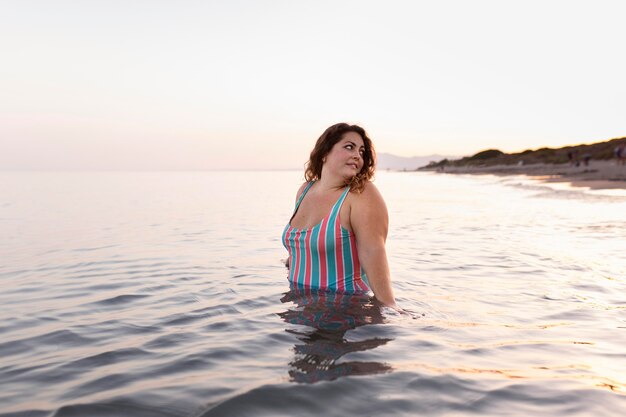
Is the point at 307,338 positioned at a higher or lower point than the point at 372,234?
lower

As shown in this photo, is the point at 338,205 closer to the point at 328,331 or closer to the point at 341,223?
the point at 341,223

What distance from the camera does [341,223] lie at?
5.08 metres

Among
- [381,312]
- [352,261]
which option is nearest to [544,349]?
[381,312]

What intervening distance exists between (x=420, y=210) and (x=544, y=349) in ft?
58.1

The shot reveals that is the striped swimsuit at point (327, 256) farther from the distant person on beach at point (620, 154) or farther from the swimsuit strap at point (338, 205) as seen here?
the distant person on beach at point (620, 154)

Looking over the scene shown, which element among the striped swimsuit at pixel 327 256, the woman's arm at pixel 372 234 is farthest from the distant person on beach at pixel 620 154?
the woman's arm at pixel 372 234

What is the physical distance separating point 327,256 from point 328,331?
1.02 metres

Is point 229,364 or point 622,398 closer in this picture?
point 622,398

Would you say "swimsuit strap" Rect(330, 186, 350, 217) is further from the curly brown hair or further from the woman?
the curly brown hair

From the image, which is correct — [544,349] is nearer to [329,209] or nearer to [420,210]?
[329,209]

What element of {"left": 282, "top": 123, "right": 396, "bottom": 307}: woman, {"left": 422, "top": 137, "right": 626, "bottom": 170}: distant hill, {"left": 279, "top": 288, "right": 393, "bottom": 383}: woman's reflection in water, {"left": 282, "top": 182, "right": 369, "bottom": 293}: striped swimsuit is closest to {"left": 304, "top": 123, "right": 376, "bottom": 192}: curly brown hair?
{"left": 282, "top": 123, "right": 396, "bottom": 307}: woman

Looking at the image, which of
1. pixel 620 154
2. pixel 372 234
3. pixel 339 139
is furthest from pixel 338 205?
pixel 620 154

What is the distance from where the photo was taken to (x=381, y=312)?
16.5 ft

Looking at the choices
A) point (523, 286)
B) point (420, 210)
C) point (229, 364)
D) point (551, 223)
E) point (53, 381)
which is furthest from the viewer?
point (420, 210)
